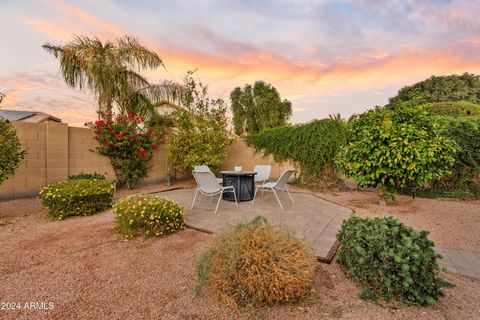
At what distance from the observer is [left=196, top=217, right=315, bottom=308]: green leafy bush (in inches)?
67.5

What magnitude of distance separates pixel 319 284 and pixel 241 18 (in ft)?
20.8

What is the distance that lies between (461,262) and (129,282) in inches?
140

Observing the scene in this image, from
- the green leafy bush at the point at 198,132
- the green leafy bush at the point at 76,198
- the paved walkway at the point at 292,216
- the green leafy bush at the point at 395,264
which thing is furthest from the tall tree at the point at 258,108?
the green leafy bush at the point at 395,264

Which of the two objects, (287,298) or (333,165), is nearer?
(287,298)

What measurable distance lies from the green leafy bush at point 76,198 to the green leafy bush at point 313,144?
6.04 m

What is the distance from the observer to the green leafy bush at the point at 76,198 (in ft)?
12.9

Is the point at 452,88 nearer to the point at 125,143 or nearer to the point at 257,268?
the point at 125,143

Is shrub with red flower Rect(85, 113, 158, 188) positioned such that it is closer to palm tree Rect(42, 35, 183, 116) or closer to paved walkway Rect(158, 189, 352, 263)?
palm tree Rect(42, 35, 183, 116)

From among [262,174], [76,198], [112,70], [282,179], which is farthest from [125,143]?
[282,179]

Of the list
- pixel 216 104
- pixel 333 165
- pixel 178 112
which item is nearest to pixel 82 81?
pixel 178 112

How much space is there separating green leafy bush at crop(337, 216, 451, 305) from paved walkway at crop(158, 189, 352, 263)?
0.58 meters

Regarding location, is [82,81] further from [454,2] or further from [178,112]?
[454,2]

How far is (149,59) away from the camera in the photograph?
850cm

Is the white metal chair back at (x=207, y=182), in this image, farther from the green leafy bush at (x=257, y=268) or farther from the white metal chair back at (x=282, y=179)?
the green leafy bush at (x=257, y=268)
